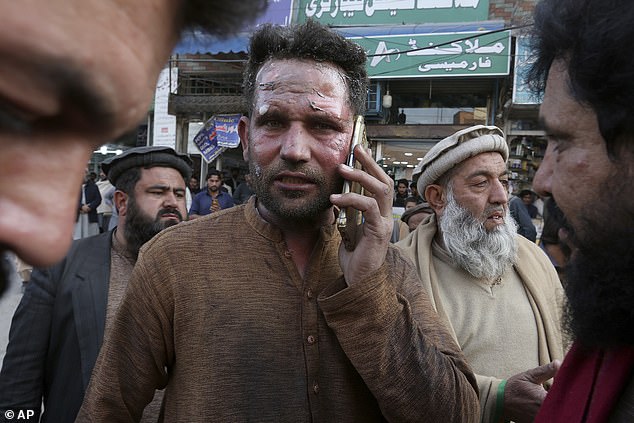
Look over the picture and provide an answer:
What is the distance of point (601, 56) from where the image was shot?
1.09 m

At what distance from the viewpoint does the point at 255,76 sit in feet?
5.53

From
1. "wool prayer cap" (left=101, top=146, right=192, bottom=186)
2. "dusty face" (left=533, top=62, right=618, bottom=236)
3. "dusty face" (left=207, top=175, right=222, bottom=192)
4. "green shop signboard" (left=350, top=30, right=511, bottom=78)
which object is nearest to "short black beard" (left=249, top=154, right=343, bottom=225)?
"dusty face" (left=533, top=62, right=618, bottom=236)

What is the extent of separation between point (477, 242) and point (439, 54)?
8898 mm

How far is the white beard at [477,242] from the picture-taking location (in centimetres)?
266

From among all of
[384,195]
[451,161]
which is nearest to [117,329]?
[384,195]

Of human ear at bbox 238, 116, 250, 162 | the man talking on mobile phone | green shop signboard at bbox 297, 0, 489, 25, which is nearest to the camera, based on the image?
the man talking on mobile phone

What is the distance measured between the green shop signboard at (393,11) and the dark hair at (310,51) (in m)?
10.3

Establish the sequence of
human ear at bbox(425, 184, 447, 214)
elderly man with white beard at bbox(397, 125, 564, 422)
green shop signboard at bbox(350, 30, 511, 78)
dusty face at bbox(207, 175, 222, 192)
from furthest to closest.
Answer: green shop signboard at bbox(350, 30, 511, 78) < dusty face at bbox(207, 175, 222, 192) < human ear at bbox(425, 184, 447, 214) < elderly man with white beard at bbox(397, 125, 564, 422)

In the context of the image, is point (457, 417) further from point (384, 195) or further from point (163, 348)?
point (163, 348)

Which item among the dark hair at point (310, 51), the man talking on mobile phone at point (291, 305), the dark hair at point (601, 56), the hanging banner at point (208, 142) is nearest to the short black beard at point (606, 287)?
the dark hair at point (601, 56)

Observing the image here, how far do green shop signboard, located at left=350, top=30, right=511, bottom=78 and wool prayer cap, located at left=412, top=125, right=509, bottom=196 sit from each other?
7615mm

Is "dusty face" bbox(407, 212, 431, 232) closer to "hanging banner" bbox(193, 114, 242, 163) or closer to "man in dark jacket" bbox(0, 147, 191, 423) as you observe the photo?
"man in dark jacket" bbox(0, 147, 191, 423)

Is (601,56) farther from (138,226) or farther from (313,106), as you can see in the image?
(138,226)

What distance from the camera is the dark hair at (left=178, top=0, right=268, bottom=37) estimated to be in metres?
0.47
